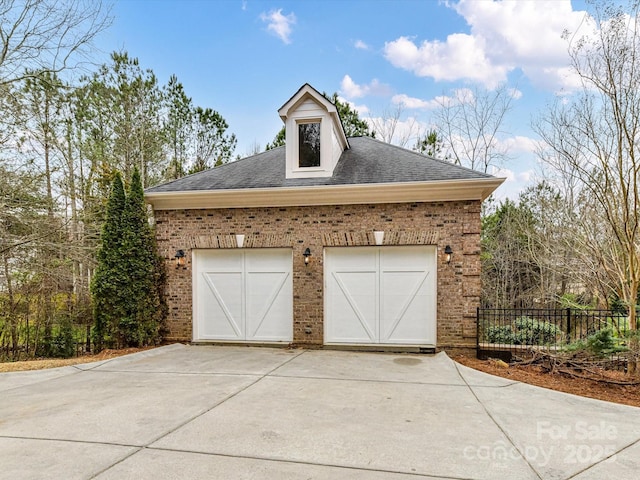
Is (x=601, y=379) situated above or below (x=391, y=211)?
below

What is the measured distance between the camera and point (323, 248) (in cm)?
811

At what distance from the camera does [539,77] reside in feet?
39.4

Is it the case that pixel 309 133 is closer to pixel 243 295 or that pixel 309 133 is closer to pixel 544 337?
pixel 243 295

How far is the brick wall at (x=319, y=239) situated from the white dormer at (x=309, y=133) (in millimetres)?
1093

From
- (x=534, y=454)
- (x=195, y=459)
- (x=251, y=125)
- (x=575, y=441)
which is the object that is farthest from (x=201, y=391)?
(x=251, y=125)

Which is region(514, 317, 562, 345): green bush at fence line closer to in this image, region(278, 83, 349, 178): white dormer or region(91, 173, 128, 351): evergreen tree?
region(278, 83, 349, 178): white dormer

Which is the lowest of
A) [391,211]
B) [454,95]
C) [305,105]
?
[391,211]

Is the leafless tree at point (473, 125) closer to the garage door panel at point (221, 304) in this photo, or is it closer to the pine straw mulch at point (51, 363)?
the garage door panel at point (221, 304)

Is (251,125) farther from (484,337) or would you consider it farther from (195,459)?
(195,459)

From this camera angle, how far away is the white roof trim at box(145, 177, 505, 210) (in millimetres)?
7445

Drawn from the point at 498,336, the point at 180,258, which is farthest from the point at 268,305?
the point at 498,336

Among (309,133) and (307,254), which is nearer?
(307,254)

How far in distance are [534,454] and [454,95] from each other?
17803 millimetres

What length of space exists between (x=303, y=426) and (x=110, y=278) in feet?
19.7
